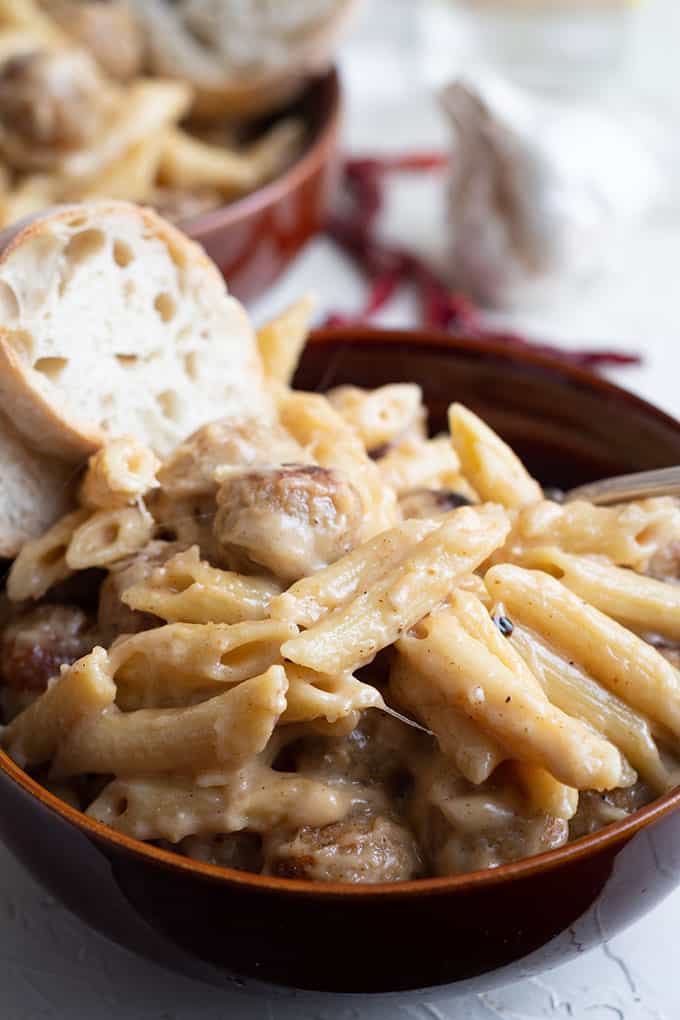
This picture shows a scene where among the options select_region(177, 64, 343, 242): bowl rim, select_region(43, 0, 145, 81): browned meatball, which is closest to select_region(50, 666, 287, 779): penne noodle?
select_region(177, 64, 343, 242): bowl rim

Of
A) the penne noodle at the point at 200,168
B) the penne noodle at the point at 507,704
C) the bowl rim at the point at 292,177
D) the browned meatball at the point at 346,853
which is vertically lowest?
the penne noodle at the point at 200,168

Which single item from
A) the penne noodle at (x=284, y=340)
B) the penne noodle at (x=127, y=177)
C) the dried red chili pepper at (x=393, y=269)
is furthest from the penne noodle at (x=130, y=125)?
the penne noodle at (x=284, y=340)

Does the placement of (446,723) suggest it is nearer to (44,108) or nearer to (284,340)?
(284,340)

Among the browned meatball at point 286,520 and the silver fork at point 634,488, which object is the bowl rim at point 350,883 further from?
the silver fork at point 634,488

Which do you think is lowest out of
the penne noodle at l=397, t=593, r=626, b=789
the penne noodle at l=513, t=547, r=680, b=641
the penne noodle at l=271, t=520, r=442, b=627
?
the penne noodle at l=513, t=547, r=680, b=641

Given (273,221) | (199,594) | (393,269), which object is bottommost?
(393,269)

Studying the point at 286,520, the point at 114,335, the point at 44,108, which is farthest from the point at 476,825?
the point at 44,108

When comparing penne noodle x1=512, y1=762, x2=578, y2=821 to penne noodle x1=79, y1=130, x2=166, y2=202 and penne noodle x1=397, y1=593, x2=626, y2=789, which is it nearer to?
penne noodle x1=397, y1=593, x2=626, y2=789
